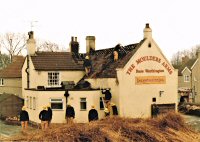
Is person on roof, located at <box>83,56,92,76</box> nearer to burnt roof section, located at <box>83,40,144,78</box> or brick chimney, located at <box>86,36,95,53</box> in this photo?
burnt roof section, located at <box>83,40,144,78</box>

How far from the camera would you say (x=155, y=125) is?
22219 mm

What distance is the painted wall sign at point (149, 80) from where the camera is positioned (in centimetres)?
3831

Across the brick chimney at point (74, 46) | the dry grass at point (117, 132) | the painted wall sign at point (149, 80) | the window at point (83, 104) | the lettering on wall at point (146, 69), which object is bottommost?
the dry grass at point (117, 132)

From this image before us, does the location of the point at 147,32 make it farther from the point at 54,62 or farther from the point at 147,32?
the point at 54,62

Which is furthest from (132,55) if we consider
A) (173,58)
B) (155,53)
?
(173,58)

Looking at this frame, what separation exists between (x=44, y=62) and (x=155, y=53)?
39.2 ft

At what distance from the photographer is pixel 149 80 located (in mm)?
38750

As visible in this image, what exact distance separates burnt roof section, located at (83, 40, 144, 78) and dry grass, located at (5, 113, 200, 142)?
16285 millimetres

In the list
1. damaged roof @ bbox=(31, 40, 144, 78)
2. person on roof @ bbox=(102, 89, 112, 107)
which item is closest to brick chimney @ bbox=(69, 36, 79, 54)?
damaged roof @ bbox=(31, 40, 144, 78)

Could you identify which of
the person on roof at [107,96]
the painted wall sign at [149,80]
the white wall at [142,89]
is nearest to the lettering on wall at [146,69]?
the white wall at [142,89]

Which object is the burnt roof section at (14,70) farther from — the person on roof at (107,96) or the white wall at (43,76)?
the person on roof at (107,96)

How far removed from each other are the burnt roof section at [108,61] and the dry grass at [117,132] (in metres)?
16.3

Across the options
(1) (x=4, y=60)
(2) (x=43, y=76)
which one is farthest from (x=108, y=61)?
(1) (x=4, y=60)

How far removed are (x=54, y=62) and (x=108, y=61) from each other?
5.92 metres
